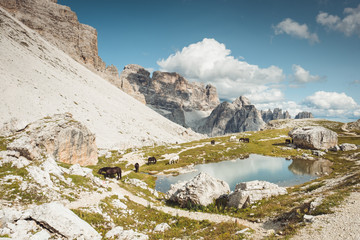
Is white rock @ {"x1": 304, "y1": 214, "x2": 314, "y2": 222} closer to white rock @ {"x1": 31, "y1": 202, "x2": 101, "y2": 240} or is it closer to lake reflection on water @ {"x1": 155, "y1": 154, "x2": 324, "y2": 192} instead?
white rock @ {"x1": 31, "y1": 202, "x2": 101, "y2": 240}

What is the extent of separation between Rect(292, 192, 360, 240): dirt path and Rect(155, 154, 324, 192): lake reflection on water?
2212 cm

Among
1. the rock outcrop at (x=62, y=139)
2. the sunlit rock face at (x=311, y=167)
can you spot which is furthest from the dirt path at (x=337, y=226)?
the sunlit rock face at (x=311, y=167)

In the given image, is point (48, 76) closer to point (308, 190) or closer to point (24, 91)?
point (24, 91)

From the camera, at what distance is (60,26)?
153125 mm

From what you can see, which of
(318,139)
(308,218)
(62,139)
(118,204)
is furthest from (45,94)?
(318,139)

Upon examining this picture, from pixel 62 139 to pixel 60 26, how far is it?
169150mm

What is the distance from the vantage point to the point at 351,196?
15.0 meters

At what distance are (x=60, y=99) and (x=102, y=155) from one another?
36.7 meters

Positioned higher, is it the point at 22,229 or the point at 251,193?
the point at 22,229

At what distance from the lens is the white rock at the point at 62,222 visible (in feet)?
33.4

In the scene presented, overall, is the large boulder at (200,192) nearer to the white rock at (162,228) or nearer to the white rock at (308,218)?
the white rock at (162,228)

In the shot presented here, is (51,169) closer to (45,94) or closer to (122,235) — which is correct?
(122,235)

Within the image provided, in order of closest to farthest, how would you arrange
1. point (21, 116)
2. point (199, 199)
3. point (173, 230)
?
point (173, 230) < point (199, 199) < point (21, 116)

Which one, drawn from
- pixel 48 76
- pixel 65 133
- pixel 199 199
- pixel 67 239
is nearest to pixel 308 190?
pixel 199 199
